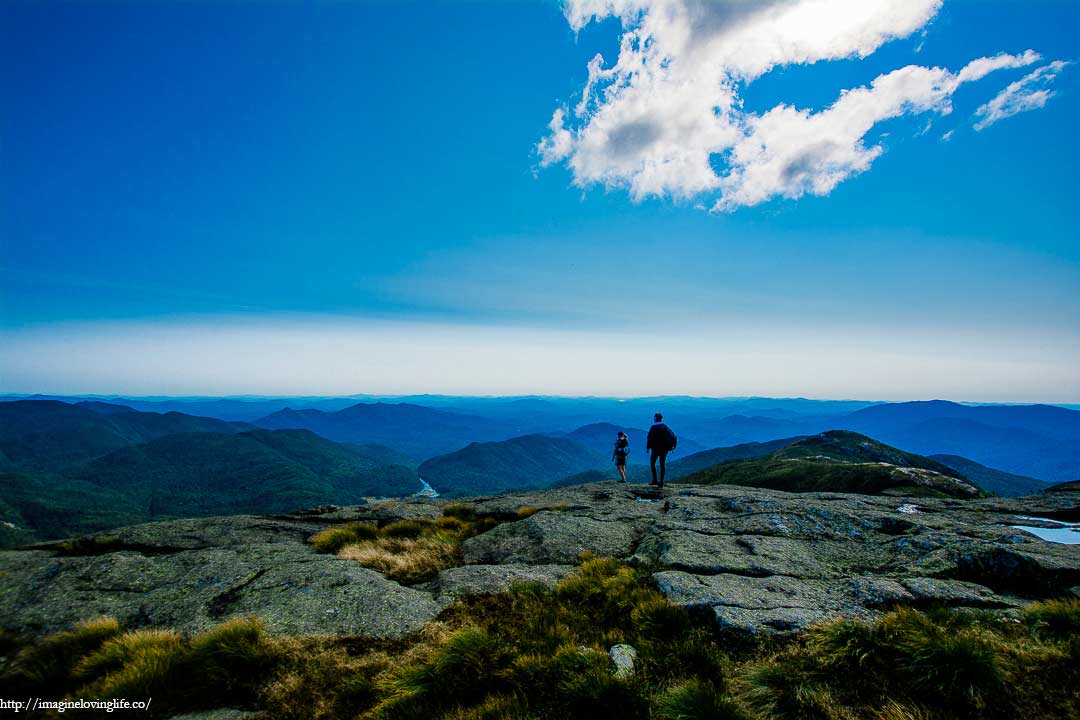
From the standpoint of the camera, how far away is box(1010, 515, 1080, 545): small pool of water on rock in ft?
38.7

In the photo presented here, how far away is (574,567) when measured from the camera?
1098 cm

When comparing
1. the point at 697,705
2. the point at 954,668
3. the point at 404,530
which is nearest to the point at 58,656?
the point at 404,530

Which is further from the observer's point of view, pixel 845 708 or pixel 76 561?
pixel 76 561

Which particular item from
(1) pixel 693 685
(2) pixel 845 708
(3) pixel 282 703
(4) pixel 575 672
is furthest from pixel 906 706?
(3) pixel 282 703

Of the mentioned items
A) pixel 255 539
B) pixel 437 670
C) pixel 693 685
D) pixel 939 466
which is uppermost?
pixel 693 685

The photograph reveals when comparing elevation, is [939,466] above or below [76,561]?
below

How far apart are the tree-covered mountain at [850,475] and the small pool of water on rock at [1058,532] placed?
24.1 m

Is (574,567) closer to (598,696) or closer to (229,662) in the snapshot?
(598,696)

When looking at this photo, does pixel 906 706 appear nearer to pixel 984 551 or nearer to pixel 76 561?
pixel 984 551

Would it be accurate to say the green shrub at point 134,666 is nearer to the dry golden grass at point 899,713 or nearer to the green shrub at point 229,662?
the green shrub at point 229,662

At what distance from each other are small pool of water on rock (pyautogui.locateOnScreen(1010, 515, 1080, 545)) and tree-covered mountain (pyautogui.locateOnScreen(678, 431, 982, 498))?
79.0ft

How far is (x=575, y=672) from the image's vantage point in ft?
19.2

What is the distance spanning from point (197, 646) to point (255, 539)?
28.6 ft

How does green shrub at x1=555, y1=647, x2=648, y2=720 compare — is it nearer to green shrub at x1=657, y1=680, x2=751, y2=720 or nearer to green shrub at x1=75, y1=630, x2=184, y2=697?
green shrub at x1=657, y1=680, x2=751, y2=720
